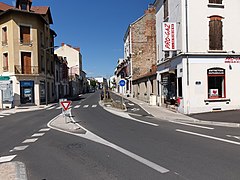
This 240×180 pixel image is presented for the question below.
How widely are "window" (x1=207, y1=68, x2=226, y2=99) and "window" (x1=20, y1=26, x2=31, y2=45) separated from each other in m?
22.3

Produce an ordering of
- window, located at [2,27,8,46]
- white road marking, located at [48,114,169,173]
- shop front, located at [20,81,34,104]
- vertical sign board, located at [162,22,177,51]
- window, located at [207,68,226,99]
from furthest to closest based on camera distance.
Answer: window, located at [2,27,8,46] < shop front, located at [20,81,34,104] < vertical sign board, located at [162,22,177,51] < window, located at [207,68,226,99] < white road marking, located at [48,114,169,173]

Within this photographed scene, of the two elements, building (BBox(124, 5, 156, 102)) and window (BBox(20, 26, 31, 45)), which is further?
building (BBox(124, 5, 156, 102))

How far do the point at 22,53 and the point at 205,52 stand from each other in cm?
2184

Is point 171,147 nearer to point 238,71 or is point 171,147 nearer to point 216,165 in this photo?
point 216,165

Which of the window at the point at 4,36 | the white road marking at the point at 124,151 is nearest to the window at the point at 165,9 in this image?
the white road marking at the point at 124,151

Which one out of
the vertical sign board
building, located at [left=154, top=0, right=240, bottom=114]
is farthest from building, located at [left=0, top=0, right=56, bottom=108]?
building, located at [left=154, top=0, right=240, bottom=114]

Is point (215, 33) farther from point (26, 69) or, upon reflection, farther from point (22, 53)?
point (22, 53)

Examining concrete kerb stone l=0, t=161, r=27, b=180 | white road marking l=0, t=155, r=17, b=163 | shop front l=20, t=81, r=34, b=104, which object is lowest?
white road marking l=0, t=155, r=17, b=163

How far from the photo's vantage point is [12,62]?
2802cm

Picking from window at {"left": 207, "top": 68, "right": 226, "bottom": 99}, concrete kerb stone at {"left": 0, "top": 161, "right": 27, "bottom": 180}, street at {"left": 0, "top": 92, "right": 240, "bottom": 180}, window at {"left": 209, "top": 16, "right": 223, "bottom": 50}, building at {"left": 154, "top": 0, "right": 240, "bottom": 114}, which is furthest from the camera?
window at {"left": 207, "top": 68, "right": 226, "bottom": 99}

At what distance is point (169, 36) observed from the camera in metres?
17.5

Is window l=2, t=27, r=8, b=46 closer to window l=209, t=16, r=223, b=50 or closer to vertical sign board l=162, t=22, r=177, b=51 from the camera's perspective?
vertical sign board l=162, t=22, r=177, b=51

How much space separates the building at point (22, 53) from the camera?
28.1 metres

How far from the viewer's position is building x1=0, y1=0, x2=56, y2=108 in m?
28.1
